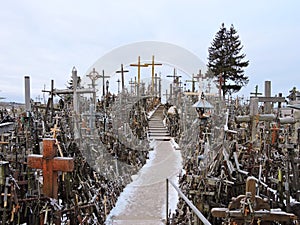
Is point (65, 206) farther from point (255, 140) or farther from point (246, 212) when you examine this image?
point (255, 140)

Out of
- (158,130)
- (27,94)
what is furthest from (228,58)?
(27,94)

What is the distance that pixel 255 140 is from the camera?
638 centimetres

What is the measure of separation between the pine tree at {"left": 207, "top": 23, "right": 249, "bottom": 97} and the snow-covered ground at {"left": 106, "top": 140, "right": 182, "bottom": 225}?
19768mm

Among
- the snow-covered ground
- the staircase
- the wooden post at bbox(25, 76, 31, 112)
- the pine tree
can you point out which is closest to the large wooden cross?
the snow-covered ground

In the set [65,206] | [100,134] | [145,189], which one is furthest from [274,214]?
[100,134]

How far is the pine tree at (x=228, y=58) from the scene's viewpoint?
2886 centimetres

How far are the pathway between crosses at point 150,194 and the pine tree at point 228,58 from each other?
18.3 meters

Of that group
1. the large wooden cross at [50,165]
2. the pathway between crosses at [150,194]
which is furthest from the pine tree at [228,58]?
the large wooden cross at [50,165]

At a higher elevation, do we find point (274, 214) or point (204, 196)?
point (274, 214)

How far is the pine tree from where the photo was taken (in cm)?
2886

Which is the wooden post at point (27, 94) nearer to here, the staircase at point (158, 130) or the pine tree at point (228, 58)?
the staircase at point (158, 130)

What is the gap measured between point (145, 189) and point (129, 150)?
222 centimetres

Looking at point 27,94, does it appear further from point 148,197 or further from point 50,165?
point 50,165

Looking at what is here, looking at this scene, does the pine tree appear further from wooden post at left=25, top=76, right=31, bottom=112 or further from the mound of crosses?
the mound of crosses
